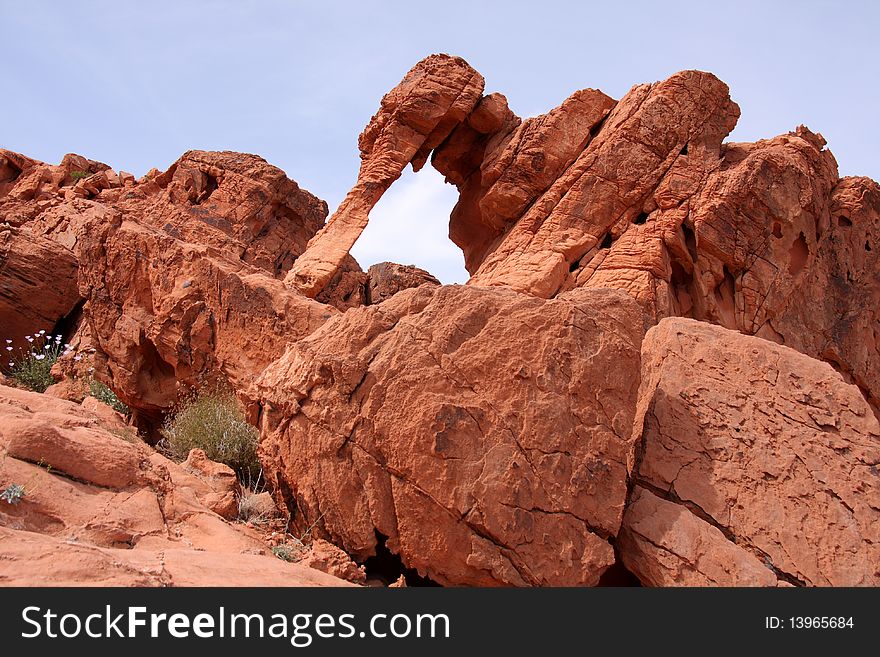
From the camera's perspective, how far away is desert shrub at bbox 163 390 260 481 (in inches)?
297

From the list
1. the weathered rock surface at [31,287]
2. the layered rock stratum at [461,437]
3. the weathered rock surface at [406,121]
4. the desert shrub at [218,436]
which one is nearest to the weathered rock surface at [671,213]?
the weathered rock surface at [406,121]

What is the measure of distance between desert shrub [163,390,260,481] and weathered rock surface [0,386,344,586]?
52.7 inches

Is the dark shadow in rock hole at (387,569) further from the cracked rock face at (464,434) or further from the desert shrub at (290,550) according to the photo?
the desert shrub at (290,550)

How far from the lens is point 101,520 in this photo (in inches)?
191

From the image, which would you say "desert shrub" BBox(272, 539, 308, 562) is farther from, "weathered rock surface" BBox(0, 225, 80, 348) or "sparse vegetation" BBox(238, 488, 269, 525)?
"weathered rock surface" BBox(0, 225, 80, 348)

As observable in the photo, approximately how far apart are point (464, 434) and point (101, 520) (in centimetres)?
254

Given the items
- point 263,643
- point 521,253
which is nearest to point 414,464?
point 263,643

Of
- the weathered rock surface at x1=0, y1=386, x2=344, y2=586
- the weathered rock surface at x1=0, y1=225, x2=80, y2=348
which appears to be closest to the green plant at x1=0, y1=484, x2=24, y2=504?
the weathered rock surface at x1=0, y1=386, x2=344, y2=586

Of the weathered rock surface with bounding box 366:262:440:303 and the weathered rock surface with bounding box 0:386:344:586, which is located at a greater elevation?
the weathered rock surface with bounding box 366:262:440:303

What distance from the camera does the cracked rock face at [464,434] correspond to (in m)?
5.77

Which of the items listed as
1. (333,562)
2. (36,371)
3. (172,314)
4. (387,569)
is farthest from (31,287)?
(333,562)

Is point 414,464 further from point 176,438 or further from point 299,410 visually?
point 176,438

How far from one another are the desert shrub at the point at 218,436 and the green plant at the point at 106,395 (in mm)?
1750

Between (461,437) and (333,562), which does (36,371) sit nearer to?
(333,562)
